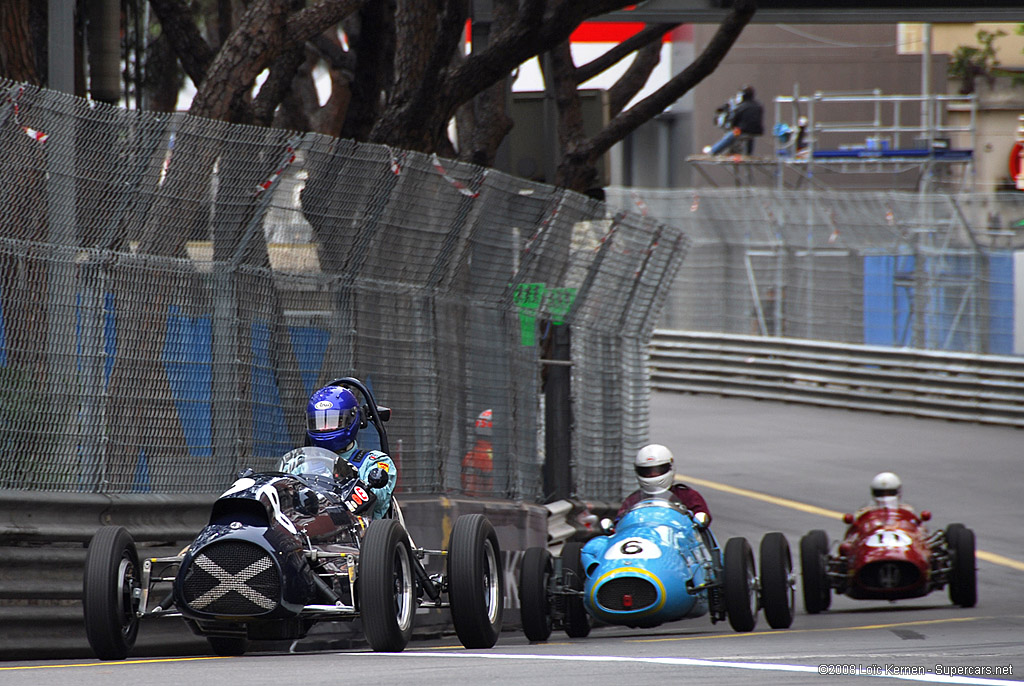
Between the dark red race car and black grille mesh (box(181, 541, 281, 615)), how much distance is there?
5346 mm

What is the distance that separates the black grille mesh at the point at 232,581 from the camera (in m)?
7.25

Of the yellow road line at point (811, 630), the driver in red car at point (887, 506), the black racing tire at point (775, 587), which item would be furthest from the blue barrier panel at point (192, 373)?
the driver in red car at point (887, 506)

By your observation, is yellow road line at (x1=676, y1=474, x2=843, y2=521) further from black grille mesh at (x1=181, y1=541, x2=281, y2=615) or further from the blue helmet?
black grille mesh at (x1=181, y1=541, x2=281, y2=615)

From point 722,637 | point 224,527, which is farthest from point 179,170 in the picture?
point 722,637

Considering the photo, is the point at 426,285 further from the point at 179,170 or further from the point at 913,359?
the point at 913,359

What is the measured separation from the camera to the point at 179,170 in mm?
8383

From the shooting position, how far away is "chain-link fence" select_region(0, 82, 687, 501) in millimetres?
7824

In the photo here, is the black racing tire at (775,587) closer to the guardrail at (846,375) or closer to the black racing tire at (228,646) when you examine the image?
the black racing tire at (228,646)

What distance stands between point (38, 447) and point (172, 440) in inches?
33.6

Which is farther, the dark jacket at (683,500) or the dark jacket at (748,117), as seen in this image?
the dark jacket at (748,117)

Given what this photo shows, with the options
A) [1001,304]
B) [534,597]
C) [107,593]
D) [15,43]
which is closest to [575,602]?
[534,597]

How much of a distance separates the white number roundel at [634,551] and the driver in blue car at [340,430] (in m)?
1.60

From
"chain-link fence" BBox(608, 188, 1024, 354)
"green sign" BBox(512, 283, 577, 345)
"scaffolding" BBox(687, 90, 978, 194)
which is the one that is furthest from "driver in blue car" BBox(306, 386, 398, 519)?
"scaffolding" BBox(687, 90, 978, 194)

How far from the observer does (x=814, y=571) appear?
11.6 meters
